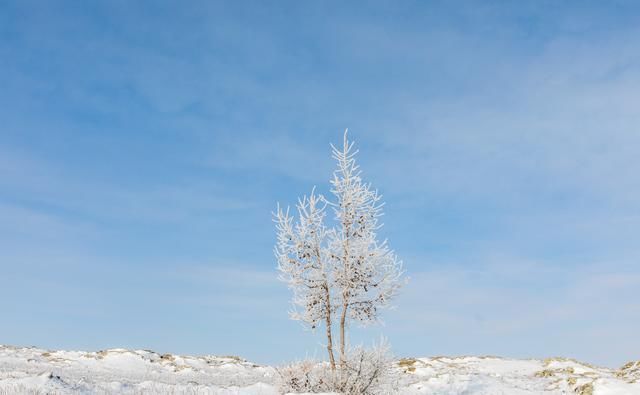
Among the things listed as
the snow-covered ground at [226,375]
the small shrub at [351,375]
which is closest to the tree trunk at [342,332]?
the small shrub at [351,375]

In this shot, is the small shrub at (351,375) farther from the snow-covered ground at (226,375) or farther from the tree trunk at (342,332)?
the snow-covered ground at (226,375)

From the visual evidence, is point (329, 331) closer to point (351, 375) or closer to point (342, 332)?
point (342, 332)

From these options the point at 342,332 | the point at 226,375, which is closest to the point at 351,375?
the point at 342,332

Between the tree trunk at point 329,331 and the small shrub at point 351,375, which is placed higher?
the tree trunk at point 329,331

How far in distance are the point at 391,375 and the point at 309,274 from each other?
392 centimetres

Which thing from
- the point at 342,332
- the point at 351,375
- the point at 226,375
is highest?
the point at 226,375

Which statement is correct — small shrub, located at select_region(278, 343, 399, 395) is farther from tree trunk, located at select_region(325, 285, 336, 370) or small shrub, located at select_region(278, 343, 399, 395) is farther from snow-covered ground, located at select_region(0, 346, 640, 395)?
snow-covered ground, located at select_region(0, 346, 640, 395)

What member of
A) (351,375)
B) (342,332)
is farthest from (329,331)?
(351,375)

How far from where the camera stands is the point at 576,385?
26.8 m

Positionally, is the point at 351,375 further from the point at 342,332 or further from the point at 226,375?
the point at 226,375

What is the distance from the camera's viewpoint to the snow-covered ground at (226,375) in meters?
21.6

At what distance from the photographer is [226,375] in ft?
119

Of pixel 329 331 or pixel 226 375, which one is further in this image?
pixel 226 375

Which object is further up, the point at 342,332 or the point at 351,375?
the point at 342,332
